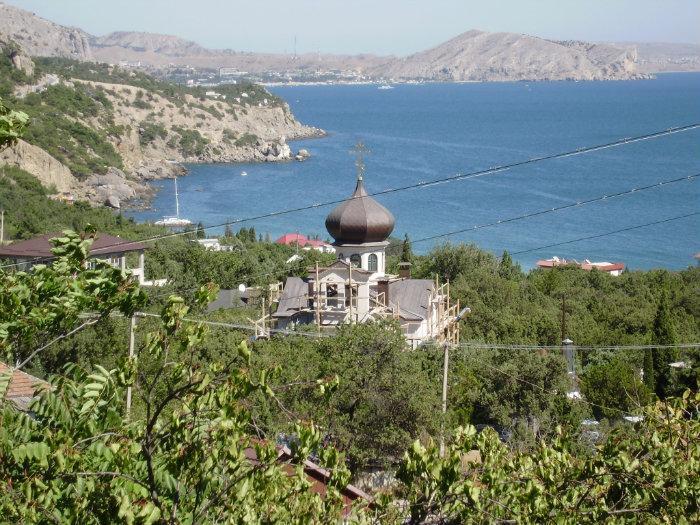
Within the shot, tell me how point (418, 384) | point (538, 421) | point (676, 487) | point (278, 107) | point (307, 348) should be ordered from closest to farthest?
point (676, 487) < point (418, 384) < point (538, 421) < point (307, 348) < point (278, 107)

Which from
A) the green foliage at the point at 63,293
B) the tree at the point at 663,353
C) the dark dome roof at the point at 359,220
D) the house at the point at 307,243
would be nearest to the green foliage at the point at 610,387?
the tree at the point at 663,353

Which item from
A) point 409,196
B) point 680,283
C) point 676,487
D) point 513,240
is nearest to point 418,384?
point 676,487

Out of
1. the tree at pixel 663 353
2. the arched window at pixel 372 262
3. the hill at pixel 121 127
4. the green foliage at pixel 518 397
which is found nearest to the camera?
the green foliage at pixel 518 397

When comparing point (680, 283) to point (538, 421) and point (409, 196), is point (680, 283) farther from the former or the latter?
point (409, 196)

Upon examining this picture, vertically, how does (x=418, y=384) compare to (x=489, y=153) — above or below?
above

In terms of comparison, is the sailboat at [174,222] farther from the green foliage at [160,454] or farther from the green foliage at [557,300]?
the green foliage at [160,454]

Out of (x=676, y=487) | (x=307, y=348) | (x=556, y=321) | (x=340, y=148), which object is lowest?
(x=340, y=148)

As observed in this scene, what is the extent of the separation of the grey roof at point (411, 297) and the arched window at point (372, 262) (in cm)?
52

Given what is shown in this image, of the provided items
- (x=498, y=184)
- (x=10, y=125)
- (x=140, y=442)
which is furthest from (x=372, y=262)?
(x=498, y=184)

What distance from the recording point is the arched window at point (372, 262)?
77.8 feet

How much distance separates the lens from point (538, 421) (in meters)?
18.4

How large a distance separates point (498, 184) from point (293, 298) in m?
52.8

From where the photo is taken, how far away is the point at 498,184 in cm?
7531

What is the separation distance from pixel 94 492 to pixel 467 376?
15.7 metres
